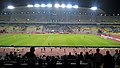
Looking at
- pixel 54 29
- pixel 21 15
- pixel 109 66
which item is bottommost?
pixel 109 66

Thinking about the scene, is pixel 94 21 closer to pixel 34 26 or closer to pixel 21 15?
pixel 34 26

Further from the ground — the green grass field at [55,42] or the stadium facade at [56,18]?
the stadium facade at [56,18]

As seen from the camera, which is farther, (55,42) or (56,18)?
(56,18)

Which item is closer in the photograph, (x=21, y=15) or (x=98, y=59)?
(x=98, y=59)

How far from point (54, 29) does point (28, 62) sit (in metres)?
59.1

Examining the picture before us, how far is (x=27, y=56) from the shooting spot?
9875 mm

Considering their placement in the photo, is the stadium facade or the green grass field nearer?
the green grass field

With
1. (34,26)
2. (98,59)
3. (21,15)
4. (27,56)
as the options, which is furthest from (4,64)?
(21,15)

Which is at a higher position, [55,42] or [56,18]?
[56,18]

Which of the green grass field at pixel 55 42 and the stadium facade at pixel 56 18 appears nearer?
the green grass field at pixel 55 42

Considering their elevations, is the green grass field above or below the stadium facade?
below

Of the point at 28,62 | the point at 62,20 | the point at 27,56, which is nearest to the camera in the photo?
the point at 28,62

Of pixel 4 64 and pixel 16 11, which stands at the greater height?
pixel 16 11

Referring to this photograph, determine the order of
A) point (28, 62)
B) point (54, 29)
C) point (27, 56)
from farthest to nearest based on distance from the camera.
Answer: point (54, 29)
point (27, 56)
point (28, 62)
